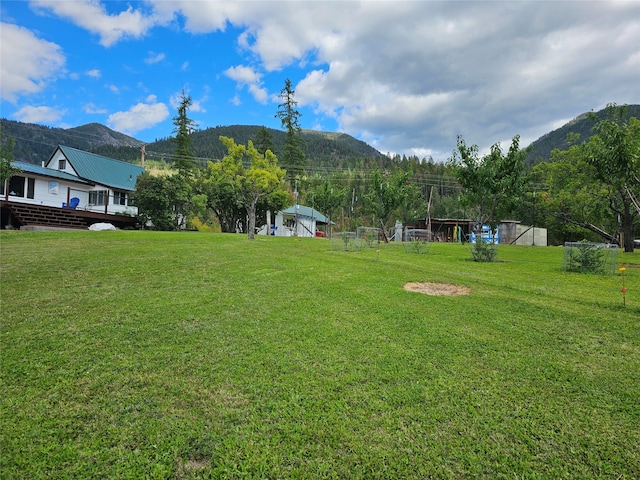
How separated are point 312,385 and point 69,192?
29.6m

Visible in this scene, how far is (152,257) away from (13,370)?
6327 millimetres

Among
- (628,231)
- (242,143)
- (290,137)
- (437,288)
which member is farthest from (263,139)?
(242,143)

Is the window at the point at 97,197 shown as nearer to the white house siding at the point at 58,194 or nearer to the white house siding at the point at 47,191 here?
the white house siding at the point at 58,194

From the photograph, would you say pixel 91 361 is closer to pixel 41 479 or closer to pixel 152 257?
pixel 41 479

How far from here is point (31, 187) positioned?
77.1 ft

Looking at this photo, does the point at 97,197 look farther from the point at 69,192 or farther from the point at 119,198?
the point at 69,192

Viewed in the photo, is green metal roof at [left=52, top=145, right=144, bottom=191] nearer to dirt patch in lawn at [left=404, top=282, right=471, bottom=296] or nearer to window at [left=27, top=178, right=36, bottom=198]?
window at [left=27, top=178, right=36, bottom=198]

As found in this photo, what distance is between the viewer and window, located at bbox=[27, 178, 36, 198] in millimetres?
23328

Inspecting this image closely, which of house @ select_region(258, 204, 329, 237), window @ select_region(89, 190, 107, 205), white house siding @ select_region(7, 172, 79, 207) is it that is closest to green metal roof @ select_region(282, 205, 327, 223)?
house @ select_region(258, 204, 329, 237)

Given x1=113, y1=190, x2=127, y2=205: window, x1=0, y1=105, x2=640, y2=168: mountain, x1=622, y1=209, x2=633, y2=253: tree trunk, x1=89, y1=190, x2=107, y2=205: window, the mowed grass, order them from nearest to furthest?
the mowed grass, x1=622, y1=209, x2=633, y2=253: tree trunk, x1=89, y1=190, x2=107, y2=205: window, x1=113, y1=190, x2=127, y2=205: window, x1=0, y1=105, x2=640, y2=168: mountain

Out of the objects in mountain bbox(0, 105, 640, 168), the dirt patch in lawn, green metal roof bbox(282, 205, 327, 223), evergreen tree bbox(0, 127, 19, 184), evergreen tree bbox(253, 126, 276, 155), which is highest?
mountain bbox(0, 105, 640, 168)

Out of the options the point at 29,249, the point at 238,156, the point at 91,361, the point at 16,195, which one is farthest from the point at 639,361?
A: the point at 16,195

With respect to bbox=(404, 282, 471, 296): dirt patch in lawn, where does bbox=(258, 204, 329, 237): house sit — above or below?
Result: above

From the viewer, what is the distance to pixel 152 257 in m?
9.05
